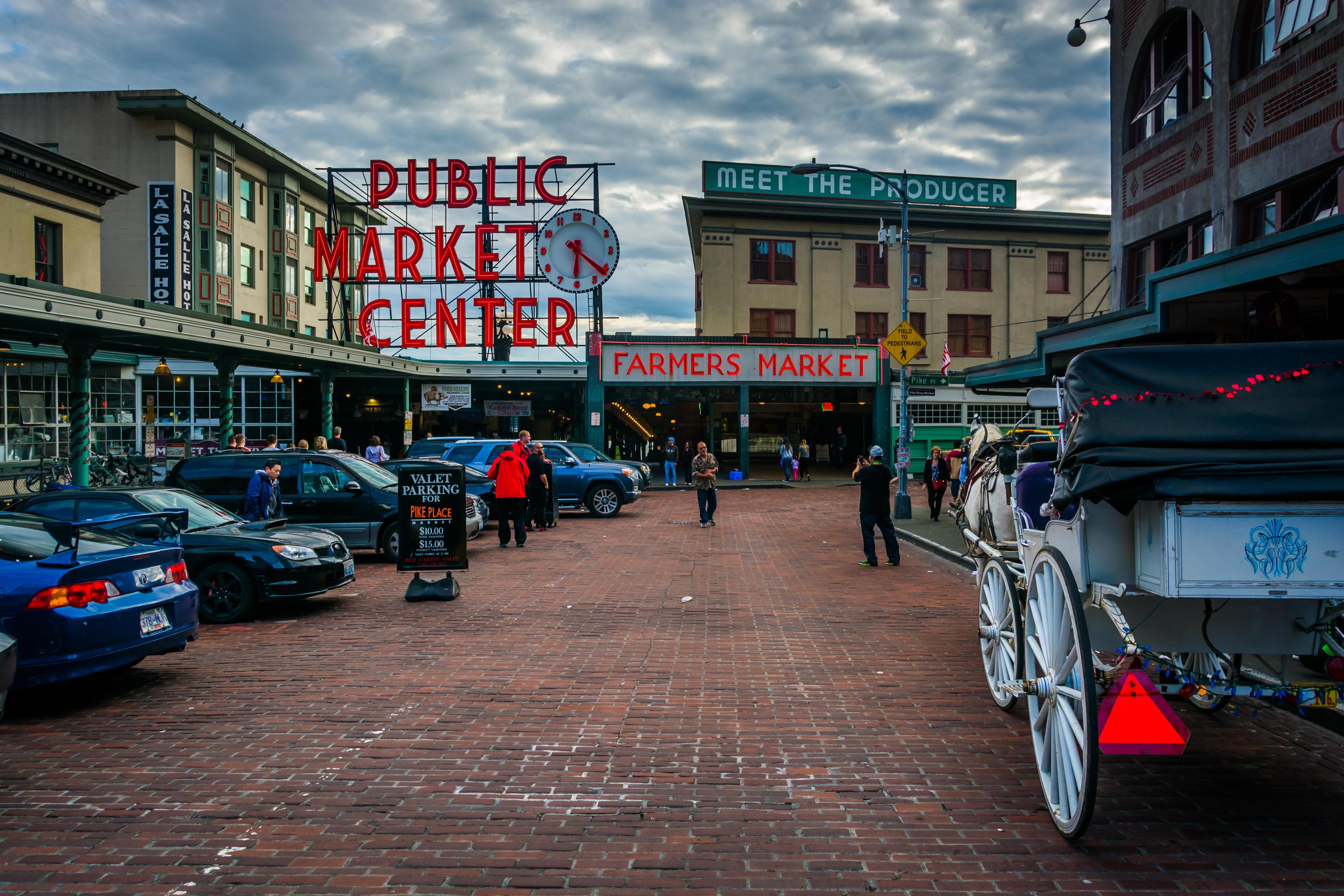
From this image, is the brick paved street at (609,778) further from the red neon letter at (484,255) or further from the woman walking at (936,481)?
the red neon letter at (484,255)

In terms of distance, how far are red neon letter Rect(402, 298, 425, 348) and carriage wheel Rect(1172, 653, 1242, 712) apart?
32539mm

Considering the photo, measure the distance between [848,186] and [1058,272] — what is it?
34.4 feet

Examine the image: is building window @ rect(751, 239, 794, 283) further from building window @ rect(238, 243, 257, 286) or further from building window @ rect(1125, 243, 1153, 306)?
building window @ rect(238, 243, 257, 286)

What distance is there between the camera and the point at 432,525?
425 inches

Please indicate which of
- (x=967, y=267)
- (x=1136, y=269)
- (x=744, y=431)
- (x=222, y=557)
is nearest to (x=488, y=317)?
(x=744, y=431)

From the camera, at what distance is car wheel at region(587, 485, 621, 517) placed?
70.9 feet

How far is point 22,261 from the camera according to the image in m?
23.3

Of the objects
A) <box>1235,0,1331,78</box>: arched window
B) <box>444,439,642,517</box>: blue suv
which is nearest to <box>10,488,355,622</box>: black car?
<box>444,439,642,517</box>: blue suv

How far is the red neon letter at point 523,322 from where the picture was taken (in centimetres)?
3528

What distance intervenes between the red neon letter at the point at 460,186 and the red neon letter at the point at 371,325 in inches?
199

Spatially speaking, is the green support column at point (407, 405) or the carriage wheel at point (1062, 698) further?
the green support column at point (407, 405)

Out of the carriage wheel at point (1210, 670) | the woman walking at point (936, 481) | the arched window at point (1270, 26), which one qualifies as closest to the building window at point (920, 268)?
the woman walking at point (936, 481)

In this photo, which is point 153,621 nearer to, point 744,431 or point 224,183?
point 744,431

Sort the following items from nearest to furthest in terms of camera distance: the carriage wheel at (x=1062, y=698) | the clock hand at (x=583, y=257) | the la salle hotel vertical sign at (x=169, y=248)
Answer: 1. the carriage wheel at (x=1062, y=698)
2. the la salle hotel vertical sign at (x=169, y=248)
3. the clock hand at (x=583, y=257)
